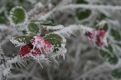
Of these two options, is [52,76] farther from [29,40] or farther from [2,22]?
[29,40]

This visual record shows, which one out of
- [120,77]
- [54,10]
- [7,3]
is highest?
[7,3]

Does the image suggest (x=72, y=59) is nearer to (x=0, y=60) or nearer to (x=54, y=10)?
(x=54, y=10)

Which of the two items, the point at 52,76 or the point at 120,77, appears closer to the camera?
the point at 120,77

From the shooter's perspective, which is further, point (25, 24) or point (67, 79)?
point (67, 79)

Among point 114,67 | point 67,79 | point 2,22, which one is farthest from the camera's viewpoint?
point 67,79

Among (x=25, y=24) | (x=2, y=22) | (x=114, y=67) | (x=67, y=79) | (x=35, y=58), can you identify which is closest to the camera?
(x=35, y=58)

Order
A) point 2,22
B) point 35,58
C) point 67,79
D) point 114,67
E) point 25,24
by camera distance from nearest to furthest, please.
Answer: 1. point 35,58
2. point 25,24
3. point 2,22
4. point 114,67
5. point 67,79

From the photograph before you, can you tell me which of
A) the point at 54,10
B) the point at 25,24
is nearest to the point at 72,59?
the point at 54,10

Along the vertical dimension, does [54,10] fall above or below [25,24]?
above

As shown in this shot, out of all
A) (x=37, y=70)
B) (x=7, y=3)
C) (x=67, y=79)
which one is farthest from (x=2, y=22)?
(x=67, y=79)
